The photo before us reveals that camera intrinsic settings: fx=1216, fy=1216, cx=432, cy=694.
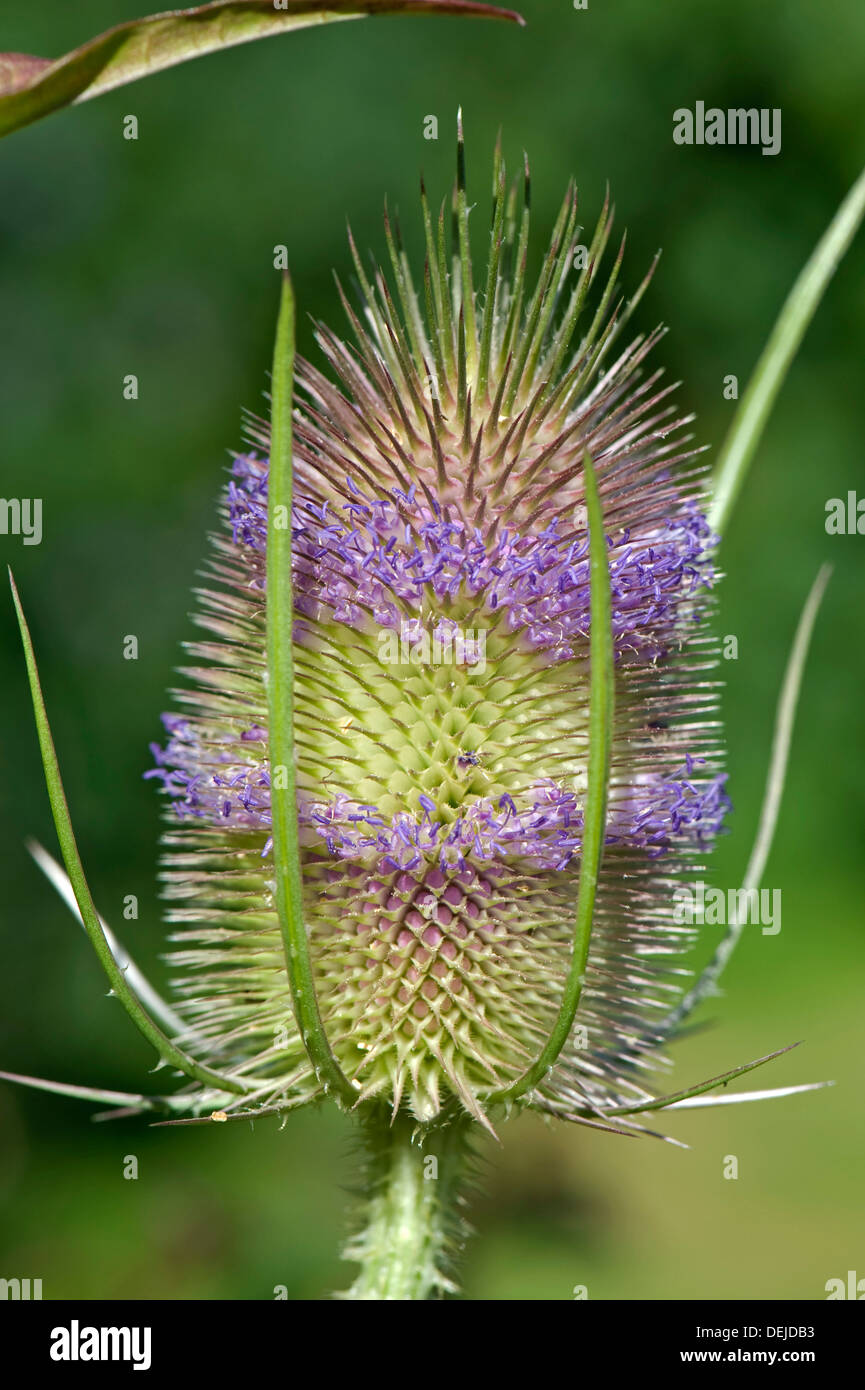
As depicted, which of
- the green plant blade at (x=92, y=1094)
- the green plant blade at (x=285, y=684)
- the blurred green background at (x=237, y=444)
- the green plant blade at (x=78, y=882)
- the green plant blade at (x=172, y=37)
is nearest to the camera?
the green plant blade at (x=172, y=37)

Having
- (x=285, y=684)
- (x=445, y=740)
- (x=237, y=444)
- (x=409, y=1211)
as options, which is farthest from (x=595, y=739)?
(x=237, y=444)

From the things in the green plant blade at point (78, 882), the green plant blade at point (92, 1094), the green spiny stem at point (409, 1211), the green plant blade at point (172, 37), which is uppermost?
the green plant blade at point (172, 37)

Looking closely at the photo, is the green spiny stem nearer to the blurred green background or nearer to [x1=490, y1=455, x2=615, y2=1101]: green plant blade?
[x1=490, y1=455, x2=615, y2=1101]: green plant blade

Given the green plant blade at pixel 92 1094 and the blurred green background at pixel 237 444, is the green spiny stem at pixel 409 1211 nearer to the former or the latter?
the green plant blade at pixel 92 1094

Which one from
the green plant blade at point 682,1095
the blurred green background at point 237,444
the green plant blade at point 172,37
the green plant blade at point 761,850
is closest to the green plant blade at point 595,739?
the green plant blade at point 682,1095

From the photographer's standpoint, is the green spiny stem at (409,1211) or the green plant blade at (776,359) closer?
the green spiny stem at (409,1211)

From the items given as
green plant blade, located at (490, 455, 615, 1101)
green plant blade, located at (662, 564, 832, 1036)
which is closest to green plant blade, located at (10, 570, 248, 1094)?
green plant blade, located at (490, 455, 615, 1101)
